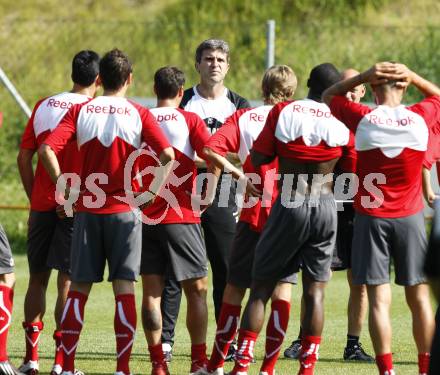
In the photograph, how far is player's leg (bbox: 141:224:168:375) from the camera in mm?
7508

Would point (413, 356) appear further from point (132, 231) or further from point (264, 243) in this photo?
point (132, 231)

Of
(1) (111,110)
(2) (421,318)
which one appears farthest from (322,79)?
(2) (421,318)

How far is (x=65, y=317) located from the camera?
7043mm

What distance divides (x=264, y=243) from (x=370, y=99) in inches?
356

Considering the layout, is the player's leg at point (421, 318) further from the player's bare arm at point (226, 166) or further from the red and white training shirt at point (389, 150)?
the player's bare arm at point (226, 166)

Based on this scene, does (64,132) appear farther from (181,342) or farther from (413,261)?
(181,342)

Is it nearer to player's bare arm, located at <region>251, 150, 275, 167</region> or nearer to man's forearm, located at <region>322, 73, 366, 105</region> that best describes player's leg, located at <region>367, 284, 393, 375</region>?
player's bare arm, located at <region>251, 150, 275, 167</region>

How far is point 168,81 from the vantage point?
751 centimetres

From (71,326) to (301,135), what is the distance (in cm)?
185

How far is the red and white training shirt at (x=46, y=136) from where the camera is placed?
7.68 metres

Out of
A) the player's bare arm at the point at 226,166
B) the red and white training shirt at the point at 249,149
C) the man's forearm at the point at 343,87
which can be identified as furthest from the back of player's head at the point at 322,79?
the player's bare arm at the point at 226,166

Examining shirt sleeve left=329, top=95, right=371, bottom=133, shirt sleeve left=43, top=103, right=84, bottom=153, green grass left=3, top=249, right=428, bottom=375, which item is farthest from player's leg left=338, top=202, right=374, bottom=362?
shirt sleeve left=43, top=103, right=84, bottom=153

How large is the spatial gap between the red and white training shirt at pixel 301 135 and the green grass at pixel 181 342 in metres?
1.74

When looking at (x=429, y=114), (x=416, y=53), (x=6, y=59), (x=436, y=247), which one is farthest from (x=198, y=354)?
(x=6, y=59)
